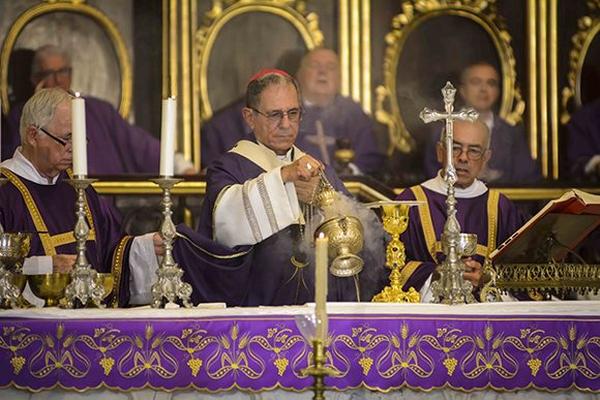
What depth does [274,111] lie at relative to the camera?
780cm

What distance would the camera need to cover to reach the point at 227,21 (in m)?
11.9

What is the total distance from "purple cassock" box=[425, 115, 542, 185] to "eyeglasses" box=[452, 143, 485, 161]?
3.58 metres

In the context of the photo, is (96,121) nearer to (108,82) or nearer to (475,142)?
(108,82)

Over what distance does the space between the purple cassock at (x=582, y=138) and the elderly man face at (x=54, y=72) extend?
3.81 m

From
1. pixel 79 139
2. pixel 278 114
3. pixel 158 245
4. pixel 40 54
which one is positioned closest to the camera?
pixel 79 139

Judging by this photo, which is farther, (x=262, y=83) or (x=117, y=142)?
(x=117, y=142)

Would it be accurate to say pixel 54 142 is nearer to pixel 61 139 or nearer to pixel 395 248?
pixel 61 139

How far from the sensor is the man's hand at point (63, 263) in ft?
22.3

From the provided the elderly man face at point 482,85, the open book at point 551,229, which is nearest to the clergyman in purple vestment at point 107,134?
the elderly man face at point 482,85

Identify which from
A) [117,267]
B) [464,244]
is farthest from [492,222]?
[117,267]

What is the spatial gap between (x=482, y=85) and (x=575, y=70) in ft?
2.35

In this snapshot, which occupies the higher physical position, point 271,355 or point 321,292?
point 321,292

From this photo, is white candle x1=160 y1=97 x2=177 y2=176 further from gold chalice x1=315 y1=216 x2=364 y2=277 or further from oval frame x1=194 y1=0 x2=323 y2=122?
oval frame x1=194 y1=0 x2=323 y2=122

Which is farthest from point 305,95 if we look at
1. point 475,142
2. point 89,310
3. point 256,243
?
point 89,310
